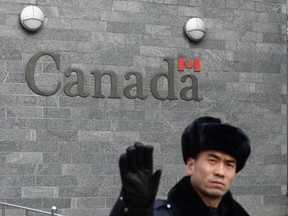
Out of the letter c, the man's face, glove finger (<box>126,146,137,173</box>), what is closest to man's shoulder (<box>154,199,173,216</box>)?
the man's face

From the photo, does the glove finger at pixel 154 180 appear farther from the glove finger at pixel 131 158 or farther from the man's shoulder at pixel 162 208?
the man's shoulder at pixel 162 208

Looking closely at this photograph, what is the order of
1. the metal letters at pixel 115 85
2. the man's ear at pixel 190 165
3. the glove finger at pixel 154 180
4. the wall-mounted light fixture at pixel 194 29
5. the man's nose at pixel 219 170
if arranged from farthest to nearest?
the wall-mounted light fixture at pixel 194 29
the metal letters at pixel 115 85
the man's ear at pixel 190 165
the man's nose at pixel 219 170
the glove finger at pixel 154 180

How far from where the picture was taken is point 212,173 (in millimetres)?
2889

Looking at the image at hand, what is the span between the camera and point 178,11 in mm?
10328

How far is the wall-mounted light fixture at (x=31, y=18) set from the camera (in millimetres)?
9383

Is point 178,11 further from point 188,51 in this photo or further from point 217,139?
point 217,139

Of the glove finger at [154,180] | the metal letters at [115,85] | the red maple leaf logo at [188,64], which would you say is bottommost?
the glove finger at [154,180]

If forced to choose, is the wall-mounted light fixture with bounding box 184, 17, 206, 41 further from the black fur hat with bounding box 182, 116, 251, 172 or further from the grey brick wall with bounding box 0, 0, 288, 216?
the black fur hat with bounding box 182, 116, 251, 172

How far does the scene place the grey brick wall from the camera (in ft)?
30.9

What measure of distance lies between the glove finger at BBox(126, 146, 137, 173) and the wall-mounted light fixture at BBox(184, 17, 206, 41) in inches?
307

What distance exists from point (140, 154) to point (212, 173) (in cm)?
43

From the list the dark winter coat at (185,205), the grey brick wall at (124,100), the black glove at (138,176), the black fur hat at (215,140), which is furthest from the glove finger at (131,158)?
the grey brick wall at (124,100)

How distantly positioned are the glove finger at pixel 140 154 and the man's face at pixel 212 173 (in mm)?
390

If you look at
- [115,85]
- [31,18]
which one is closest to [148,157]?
[31,18]
